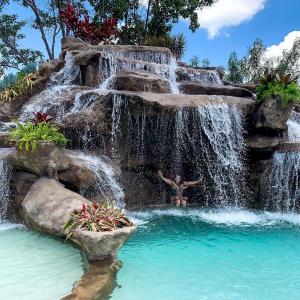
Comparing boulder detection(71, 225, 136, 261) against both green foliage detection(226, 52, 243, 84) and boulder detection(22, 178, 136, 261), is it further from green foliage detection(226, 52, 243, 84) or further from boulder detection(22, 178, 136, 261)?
green foliage detection(226, 52, 243, 84)

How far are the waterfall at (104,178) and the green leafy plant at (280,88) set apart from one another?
5.27 meters

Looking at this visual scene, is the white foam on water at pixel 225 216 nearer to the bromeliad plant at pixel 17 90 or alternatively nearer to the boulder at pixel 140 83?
the boulder at pixel 140 83

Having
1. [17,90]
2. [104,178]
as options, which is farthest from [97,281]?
[17,90]

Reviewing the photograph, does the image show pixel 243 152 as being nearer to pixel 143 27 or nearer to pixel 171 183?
pixel 171 183

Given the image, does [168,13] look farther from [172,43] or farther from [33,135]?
[33,135]

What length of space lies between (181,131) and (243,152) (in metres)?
2.20

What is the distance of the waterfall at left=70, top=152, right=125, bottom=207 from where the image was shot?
33.6ft

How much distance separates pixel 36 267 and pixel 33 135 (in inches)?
146

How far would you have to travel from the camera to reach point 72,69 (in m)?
15.9

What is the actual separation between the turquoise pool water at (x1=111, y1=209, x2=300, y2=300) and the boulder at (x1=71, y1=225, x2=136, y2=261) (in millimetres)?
445

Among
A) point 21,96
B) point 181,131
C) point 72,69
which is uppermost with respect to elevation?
point 72,69

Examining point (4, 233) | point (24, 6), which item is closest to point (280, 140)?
point (4, 233)

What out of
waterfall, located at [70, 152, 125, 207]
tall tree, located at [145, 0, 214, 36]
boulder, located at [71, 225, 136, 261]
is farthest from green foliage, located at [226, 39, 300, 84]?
boulder, located at [71, 225, 136, 261]

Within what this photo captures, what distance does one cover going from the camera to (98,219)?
6.29 meters
